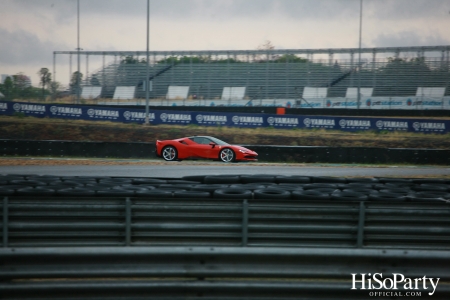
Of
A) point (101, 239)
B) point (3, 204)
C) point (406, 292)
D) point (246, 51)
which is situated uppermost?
point (246, 51)

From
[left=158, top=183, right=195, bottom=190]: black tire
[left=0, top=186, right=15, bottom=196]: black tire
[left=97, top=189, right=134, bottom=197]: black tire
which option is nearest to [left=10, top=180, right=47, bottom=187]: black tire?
[left=0, top=186, right=15, bottom=196]: black tire

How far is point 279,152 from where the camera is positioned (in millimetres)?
20922

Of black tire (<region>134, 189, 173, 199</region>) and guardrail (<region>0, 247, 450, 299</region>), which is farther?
black tire (<region>134, 189, 173, 199</region>)

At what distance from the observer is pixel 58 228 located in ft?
16.2

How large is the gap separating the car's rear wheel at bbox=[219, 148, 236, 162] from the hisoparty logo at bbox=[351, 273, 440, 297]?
1520cm

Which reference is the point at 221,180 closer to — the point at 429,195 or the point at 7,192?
the point at 429,195

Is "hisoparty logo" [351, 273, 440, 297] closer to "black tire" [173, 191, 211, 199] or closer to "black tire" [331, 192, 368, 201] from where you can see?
"black tire" [331, 192, 368, 201]

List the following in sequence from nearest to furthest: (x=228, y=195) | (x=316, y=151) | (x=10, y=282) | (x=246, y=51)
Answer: (x=10, y=282) < (x=228, y=195) < (x=316, y=151) < (x=246, y=51)

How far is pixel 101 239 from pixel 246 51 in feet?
161

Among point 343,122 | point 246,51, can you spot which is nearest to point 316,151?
point 343,122

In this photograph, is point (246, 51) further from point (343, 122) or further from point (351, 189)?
point (351, 189)

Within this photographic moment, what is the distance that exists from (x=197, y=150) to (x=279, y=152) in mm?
3218

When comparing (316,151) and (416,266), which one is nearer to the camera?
(416,266)

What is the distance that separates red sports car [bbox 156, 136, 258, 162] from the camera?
19859mm
